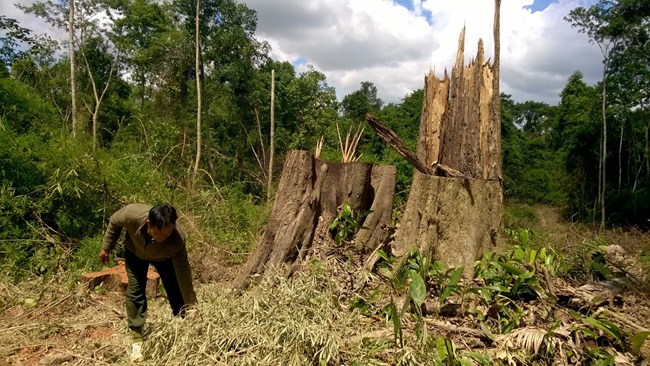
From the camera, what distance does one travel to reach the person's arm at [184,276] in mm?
3270

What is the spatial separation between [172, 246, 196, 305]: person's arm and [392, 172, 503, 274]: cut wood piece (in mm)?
1660

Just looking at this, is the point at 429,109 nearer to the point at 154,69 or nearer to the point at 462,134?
the point at 462,134

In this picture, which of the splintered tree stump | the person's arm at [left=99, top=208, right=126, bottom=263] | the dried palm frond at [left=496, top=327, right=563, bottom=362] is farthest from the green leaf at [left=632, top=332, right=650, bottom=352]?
the person's arm at [left=99, top=208, right=126, bottom=263]

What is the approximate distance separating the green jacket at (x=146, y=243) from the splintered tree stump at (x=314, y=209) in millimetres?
504

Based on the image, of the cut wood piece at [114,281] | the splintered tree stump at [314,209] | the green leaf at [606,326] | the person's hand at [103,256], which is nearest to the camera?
the green leaf at [606,326]

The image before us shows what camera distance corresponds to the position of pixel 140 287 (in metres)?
3.31

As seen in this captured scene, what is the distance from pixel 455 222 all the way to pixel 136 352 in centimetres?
251

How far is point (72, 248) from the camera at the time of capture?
576 cm

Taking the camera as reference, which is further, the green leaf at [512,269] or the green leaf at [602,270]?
the green leaf at [602,270]

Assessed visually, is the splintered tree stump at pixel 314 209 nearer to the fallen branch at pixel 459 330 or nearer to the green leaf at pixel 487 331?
the fallen branch at pixel 459 330

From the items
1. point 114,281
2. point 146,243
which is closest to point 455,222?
point 146,243

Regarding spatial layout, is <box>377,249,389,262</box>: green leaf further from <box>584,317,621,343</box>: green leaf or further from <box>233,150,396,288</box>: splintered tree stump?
<box>584,317,621,343</box>: green leaf

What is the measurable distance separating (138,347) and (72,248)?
3.51m

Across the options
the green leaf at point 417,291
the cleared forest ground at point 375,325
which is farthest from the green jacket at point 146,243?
the green leaf at point 417,291
